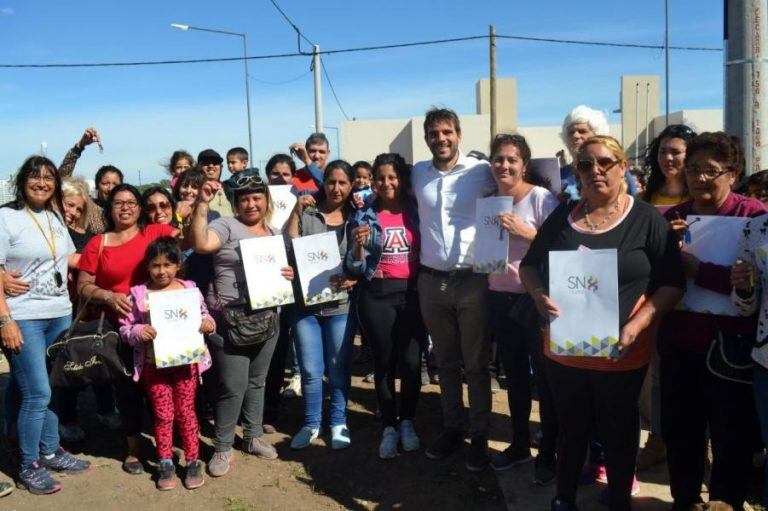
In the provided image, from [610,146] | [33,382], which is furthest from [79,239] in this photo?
[610,146]

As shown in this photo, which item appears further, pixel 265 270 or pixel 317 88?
pixel 317 88

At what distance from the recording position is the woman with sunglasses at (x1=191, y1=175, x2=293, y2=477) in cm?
416

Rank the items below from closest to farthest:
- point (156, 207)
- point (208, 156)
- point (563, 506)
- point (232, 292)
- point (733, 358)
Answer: point (733, 358) < point (563, 506) < point (232, 292) < point (156, 207) < point (208, 156)

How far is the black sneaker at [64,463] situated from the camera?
421 centimetres

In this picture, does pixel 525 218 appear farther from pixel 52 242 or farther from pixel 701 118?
pixel 701 118

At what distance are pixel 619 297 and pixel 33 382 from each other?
372 cm

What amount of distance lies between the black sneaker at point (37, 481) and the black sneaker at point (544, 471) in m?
3.24

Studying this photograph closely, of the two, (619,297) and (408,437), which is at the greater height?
(619,297)

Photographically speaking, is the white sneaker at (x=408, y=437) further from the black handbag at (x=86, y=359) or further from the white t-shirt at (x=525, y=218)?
the black handbag at (x=86, y=359)

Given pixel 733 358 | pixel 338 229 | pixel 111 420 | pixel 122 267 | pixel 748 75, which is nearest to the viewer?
pixel 733 358

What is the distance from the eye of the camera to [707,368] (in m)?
2.84

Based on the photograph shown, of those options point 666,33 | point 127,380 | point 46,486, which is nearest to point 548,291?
point 127,380

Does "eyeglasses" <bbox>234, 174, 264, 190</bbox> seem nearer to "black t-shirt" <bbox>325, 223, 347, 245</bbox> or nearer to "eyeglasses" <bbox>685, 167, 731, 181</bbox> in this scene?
"black t-shirt" <bbox>325, 223, 347, 245</bbox>

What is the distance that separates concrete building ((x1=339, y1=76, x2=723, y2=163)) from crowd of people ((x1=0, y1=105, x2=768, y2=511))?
29300mm
